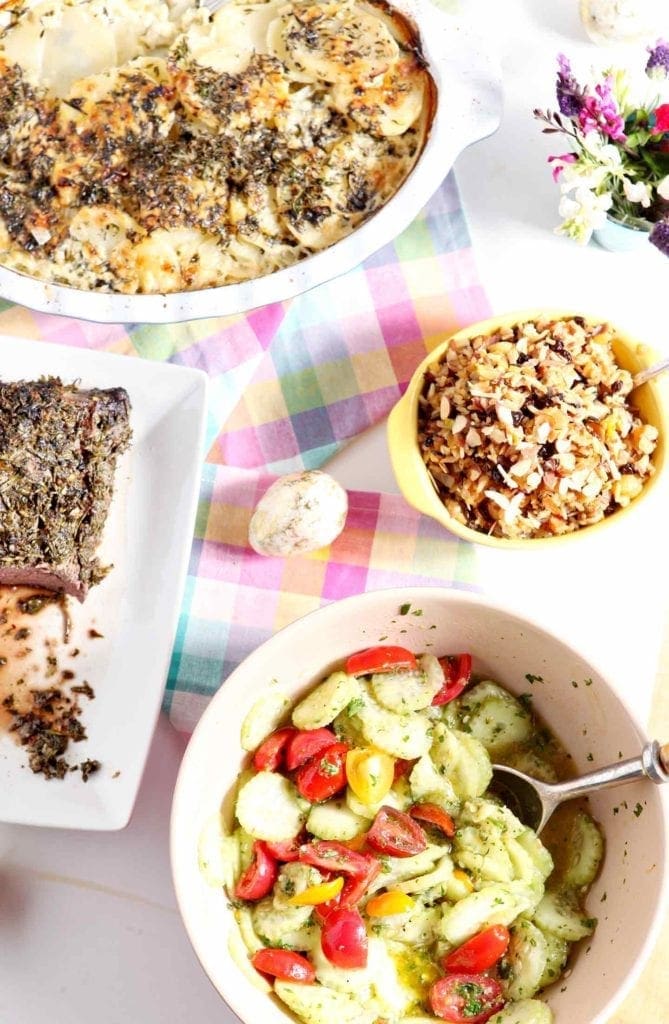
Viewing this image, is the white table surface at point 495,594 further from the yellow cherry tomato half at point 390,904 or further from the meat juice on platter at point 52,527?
the yellow cherry tomato half at point 390,904

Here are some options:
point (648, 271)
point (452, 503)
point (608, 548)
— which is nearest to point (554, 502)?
point (452, 503)

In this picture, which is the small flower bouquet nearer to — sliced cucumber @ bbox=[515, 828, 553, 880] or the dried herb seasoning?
sliced cucumber @ bbox=[515, 828, 553, 880]

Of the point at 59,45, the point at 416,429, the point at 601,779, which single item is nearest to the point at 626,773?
the point at 601,779

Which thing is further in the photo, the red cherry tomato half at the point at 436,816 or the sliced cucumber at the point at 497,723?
the sliced cucumber at the point at 497,723

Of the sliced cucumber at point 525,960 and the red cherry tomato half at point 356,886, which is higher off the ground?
the red cherry tomato half at point 356,886

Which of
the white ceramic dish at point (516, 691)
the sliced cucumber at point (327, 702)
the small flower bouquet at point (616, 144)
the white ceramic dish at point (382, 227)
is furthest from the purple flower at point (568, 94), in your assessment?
the sliced cucumber at point (327, 702)

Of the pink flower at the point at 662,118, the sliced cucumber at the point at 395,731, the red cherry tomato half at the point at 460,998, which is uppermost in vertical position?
the pink flower at the point at 662,118

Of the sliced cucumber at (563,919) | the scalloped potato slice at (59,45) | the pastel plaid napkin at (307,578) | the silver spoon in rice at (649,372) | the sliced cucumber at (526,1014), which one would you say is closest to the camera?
the sliced cucumber at (526,1014)
